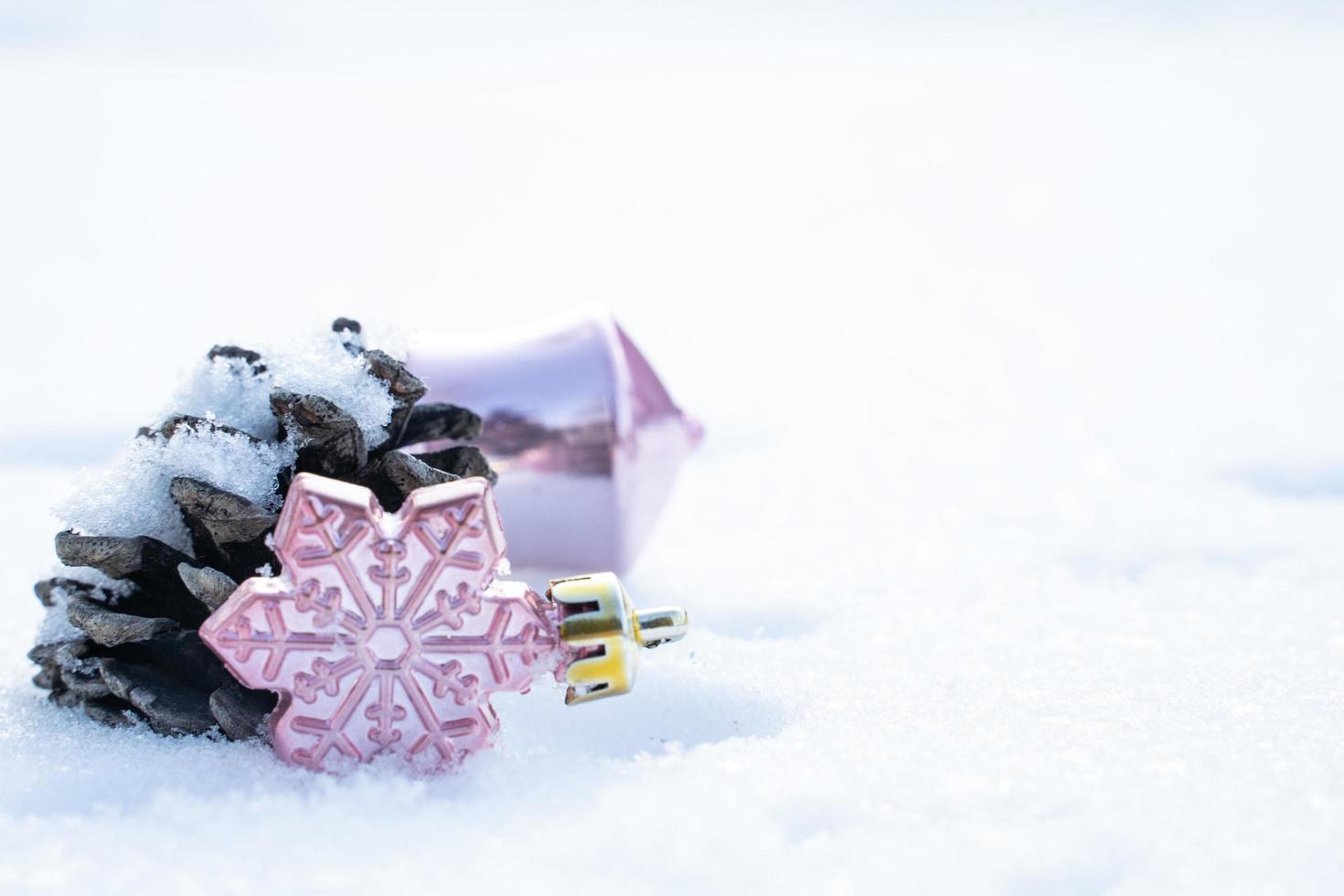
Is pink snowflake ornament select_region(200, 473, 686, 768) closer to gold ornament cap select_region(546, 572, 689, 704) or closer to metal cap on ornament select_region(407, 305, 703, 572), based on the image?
gold ornament cap select_region(546, 572, 689, 704)

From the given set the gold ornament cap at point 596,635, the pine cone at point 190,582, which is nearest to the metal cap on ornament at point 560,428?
the pine cone at point 190,582

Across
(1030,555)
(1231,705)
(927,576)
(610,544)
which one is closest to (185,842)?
(610,544)

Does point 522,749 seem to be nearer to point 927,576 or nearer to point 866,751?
point 866,751

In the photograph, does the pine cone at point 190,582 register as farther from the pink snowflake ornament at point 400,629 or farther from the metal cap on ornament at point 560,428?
the metal cap on ornament at point 560,428

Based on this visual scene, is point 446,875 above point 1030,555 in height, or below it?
above

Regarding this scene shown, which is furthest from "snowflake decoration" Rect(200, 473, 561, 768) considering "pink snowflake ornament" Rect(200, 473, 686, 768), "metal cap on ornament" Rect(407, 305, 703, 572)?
"metal cap on ornament" Rect(407, 305, 703, 572)

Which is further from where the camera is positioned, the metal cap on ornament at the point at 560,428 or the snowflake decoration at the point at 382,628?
the metal cap on ornament at the point at 560,428

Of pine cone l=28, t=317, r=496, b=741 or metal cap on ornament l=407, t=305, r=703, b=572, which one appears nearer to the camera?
pine cone l=28, t=317, r=496, b=741

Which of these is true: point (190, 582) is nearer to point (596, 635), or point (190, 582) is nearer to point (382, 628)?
point (382, 628)
